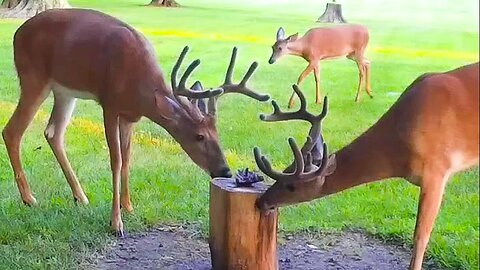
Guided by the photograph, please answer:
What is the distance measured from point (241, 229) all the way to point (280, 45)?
97 centimetres

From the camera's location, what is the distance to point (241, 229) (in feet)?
10.9

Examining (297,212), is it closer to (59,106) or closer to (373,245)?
(373,245)

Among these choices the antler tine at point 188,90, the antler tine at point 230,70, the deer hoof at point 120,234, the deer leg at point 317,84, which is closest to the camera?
the antler tine at point 188,90

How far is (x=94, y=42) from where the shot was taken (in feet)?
12.7

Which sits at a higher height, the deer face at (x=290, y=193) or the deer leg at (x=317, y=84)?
the deer leg at (x=317, y=84)

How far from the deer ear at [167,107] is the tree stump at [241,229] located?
0.38m

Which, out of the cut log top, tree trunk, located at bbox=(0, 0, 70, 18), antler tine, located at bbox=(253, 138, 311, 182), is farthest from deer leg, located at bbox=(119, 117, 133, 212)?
antler tine, located at bbox=(253, 138, 311, 182)

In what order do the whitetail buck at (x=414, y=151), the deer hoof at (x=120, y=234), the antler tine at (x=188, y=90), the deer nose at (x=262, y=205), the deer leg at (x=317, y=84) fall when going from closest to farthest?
1. the whitetail buck at (x=414, y=151)
2. the deer nose at (x=262, y=205)
3. the antler tine at (x=188, y=90)
4. the deer leg at (x=317, y=84)
5. the deer hoof at (x=120, y=234)

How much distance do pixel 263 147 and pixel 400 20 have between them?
97 centimetres

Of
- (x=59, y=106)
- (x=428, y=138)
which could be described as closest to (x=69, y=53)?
(x=59, y=106)

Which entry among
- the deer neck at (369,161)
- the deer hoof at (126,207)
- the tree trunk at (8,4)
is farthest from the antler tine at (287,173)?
the tree trunk at (8,4)

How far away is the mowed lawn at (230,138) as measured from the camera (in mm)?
3434

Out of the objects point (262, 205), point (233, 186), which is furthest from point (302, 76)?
point (262, 205)

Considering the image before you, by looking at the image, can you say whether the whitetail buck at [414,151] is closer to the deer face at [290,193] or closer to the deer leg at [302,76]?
the deer face at [290,193]
